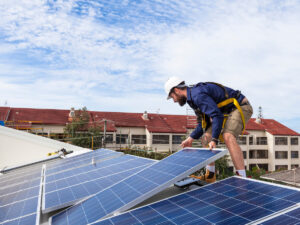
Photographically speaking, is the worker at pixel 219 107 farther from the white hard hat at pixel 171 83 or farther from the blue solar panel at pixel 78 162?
the blue solar panel at pixel 78 162

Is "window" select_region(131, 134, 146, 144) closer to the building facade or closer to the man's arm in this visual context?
the building facade

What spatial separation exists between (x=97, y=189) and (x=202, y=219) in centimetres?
234

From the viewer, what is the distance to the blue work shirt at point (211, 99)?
4.11m

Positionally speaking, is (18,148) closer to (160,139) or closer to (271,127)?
(160,139)

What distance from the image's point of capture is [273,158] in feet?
178

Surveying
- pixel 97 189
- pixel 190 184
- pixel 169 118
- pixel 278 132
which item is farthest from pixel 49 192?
pixel 278 132

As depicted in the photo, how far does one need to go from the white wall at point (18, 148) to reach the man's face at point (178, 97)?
10384 millimetres

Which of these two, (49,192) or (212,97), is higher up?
(212,97)

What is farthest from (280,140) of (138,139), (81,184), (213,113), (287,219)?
(287,219)

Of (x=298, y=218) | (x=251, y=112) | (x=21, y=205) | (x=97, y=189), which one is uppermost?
(x=251, y=112)

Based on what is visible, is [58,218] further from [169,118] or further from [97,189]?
[169,118]

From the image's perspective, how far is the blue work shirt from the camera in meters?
4.11

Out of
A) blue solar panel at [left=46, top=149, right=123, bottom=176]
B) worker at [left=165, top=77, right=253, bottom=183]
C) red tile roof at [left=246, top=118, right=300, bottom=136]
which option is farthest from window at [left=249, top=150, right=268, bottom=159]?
worker at [left=165, top=77, right=253, bottom=183]

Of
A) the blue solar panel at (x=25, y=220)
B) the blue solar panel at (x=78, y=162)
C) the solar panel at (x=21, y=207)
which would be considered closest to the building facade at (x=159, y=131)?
the blue solar panel at (x=78, y=162)
